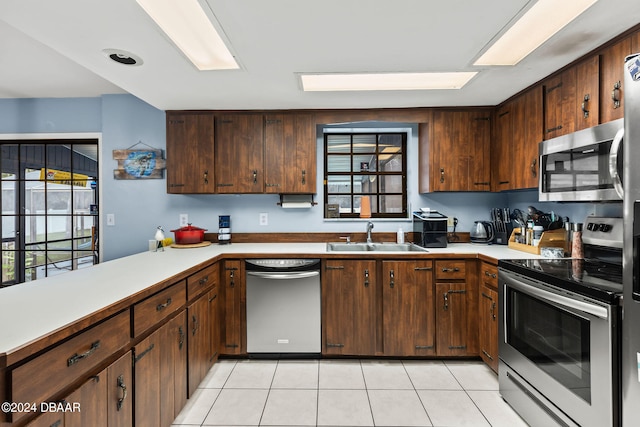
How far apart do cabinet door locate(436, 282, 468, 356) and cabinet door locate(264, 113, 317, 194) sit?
1.44 metres

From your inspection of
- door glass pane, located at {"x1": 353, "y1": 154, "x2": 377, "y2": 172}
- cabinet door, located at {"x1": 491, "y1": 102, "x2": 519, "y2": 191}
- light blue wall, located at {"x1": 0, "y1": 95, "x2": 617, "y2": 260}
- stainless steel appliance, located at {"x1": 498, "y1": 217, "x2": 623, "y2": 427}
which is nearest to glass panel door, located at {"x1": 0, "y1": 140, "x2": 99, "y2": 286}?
light blue wall, located at {"x1": 0, "y1": 95, "x2": 617, "y2": 260}

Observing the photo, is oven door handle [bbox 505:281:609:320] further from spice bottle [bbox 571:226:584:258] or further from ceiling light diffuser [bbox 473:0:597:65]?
ceiling light diffuser [bbox 473:0:597:65]

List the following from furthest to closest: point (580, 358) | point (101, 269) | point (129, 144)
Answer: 1. point (129, 144)
2. point (101, 269)
3. point (580, 358)

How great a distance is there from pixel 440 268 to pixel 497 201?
1196 millimetres

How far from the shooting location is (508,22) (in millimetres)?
1582

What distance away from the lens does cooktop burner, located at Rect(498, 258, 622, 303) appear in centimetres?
135

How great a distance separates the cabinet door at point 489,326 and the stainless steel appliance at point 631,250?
1.00 meters

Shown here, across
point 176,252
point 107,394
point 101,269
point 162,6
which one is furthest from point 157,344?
point 162,6

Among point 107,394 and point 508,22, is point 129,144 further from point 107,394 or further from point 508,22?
point 508,22

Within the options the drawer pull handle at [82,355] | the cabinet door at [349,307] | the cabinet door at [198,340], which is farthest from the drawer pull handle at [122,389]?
the cabinet door at [349,307]

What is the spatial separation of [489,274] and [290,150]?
1.97 metres

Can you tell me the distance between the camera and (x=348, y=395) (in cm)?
211

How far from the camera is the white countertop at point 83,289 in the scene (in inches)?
38.8

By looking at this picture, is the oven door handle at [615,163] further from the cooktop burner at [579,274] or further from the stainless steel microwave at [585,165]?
the cooktop burner at [579,274]
